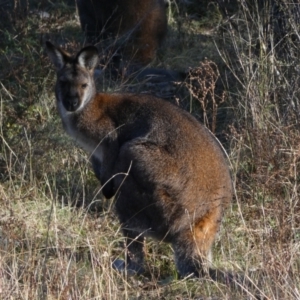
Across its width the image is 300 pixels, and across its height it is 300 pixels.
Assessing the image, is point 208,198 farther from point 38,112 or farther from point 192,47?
point 192,47

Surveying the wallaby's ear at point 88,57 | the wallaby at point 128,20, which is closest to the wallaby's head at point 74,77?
the wallaby's ear at point 88,57

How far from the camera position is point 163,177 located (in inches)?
238

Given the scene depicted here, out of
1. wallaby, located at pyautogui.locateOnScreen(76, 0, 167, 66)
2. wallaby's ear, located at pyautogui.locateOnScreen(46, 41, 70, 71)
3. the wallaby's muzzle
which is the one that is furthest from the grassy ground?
wallaby's ear, located at pyautogui.locateOnScreen(46, 41, 70, 71)

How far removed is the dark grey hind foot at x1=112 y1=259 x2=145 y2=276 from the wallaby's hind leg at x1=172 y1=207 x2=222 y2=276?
0.33 meters

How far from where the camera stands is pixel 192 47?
1049 cm

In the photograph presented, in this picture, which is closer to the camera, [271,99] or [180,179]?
[180,179]

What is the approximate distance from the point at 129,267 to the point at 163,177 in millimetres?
688

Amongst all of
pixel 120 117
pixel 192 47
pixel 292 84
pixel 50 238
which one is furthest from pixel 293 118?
pixel 192 47

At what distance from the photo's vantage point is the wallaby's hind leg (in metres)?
5.95

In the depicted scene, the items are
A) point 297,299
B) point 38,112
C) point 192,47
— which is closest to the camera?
point 297,299

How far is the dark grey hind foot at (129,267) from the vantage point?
6148 mm

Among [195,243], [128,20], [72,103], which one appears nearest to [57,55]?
[72,103]

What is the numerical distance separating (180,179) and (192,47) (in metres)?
4.67

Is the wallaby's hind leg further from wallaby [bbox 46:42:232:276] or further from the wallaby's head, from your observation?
the wallaby's head
